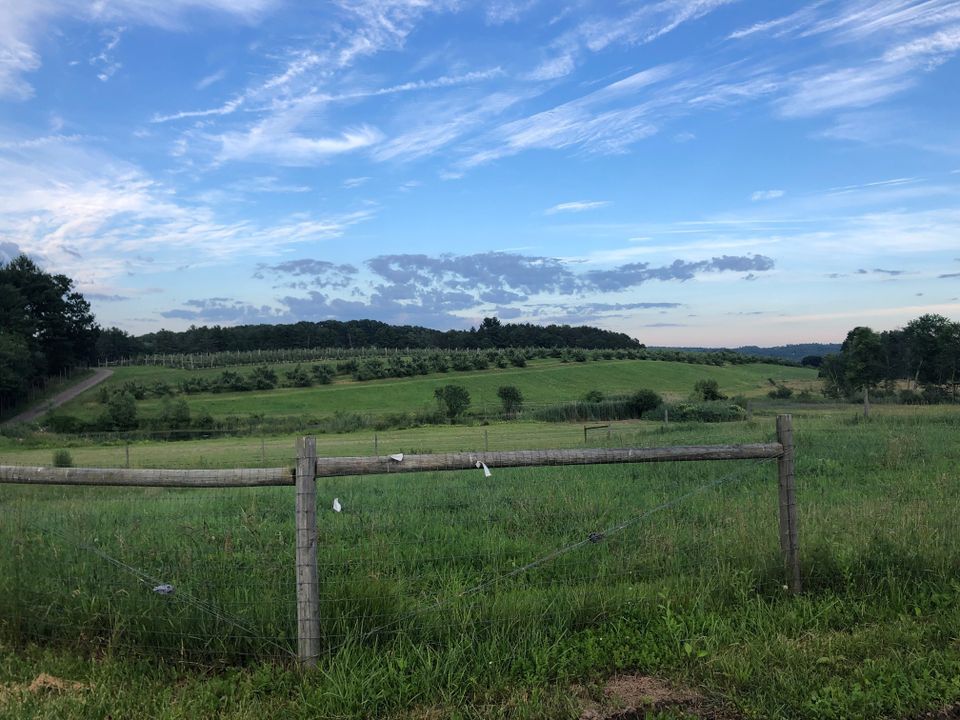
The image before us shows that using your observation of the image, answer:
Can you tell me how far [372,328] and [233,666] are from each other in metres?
147

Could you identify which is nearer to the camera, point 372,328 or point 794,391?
point 794,391

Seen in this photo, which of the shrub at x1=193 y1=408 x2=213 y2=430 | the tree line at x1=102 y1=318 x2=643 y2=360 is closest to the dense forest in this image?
the tree line at x1=102 y1=318 x2=643 y2=360

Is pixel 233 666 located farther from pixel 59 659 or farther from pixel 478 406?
pixel 478 406

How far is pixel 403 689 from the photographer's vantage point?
371 centimetres

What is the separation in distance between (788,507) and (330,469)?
3558 millimetres

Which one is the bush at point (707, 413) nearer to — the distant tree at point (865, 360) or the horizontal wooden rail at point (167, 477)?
the distant tree at point (865, 360)

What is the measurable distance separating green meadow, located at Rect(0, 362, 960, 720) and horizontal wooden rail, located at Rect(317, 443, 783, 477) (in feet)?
2.18

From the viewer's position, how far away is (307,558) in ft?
13.5

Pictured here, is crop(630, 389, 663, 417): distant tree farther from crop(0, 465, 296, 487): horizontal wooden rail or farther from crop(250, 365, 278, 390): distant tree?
crop(0, 465, 296, 487): horizontal wooden rail

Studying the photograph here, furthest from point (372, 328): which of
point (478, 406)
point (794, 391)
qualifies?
point (794, 391)

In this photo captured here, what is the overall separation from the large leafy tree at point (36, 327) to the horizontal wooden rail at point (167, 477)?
262 feet

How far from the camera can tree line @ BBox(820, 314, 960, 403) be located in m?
77.2

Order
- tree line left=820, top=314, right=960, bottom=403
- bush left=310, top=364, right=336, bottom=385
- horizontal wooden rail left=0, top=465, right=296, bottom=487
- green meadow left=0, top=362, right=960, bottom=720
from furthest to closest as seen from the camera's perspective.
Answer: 1. bush left=310, top=364, right=336, bottom=385
2. tree line left=820, top=314, right=960, bottom=403
3. horizontal wooden rail left=0, top=465, right=296, bottom=487
4. green meadow left=0, top=362, right=960, bottom=720

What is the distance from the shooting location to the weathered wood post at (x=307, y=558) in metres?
4.06
